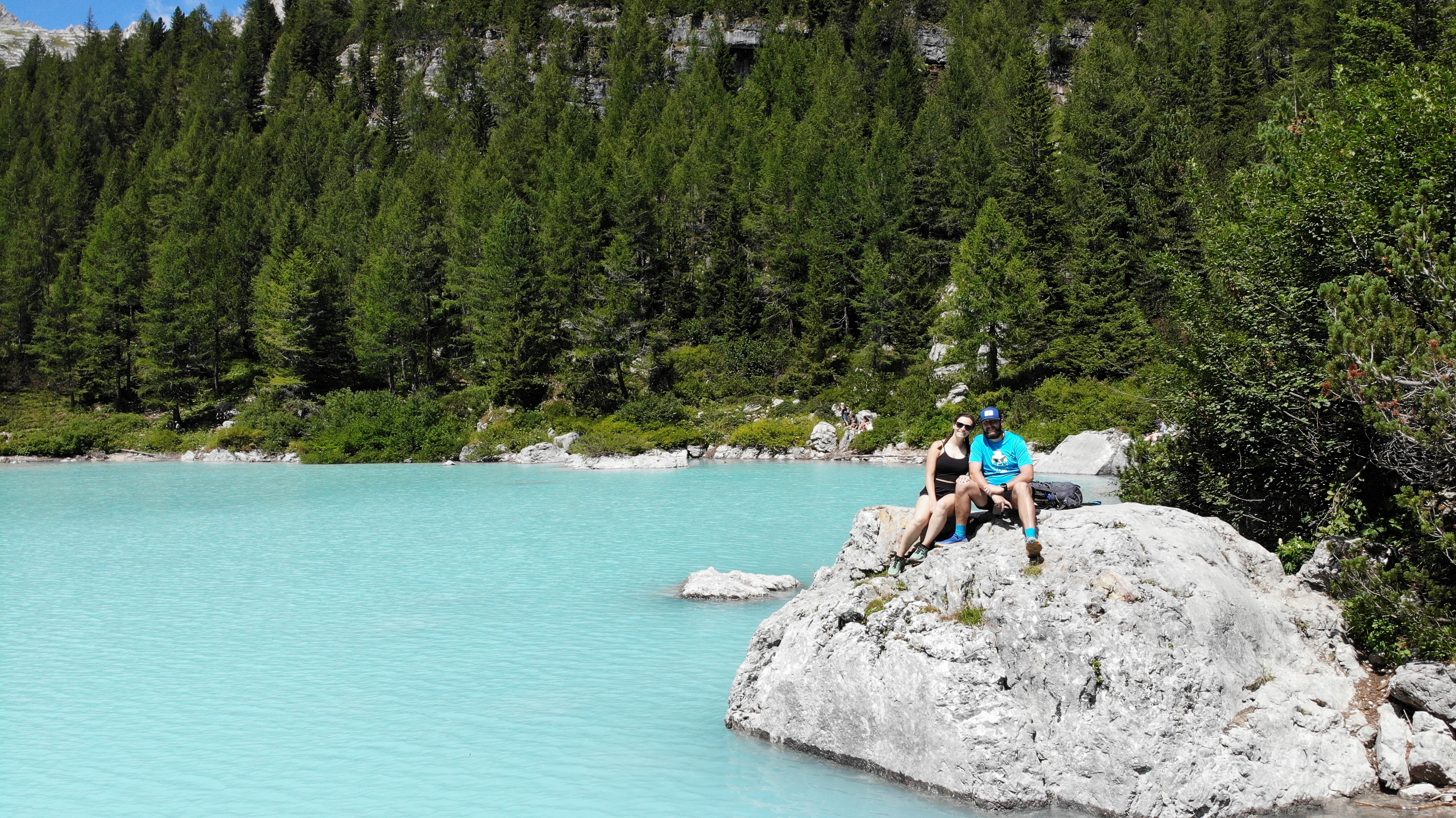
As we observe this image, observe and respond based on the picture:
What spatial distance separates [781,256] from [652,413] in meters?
13.8

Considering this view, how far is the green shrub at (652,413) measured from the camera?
40.8m

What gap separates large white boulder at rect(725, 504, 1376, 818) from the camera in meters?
6.30

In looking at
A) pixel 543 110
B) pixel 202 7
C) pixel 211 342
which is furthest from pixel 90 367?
pixel 202 7

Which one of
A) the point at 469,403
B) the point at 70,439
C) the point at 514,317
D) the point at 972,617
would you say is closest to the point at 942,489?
the point at 972,617

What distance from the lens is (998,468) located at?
27.2 ft

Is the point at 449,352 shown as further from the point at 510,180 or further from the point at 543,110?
the point at 543,110

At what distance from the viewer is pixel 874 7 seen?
274ft

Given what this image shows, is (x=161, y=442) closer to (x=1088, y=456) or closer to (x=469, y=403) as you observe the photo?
(x=469, y=403)

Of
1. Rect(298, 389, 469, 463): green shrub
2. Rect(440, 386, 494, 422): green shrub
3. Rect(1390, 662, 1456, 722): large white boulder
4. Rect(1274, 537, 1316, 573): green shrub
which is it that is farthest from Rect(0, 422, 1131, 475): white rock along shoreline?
Rect(1390, 662, 1456, 722): large white boulder

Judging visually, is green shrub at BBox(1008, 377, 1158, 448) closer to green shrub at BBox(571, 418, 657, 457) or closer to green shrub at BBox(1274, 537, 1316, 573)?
green shrub at BBox(571, 418, 657, 457)

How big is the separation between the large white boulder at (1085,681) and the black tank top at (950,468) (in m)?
0.65

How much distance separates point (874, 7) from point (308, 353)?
193ft

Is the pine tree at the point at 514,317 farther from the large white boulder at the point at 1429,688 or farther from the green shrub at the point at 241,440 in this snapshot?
the large white boulder at the point at 1429,688

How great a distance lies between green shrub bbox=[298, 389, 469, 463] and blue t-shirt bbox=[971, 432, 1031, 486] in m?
35.4
